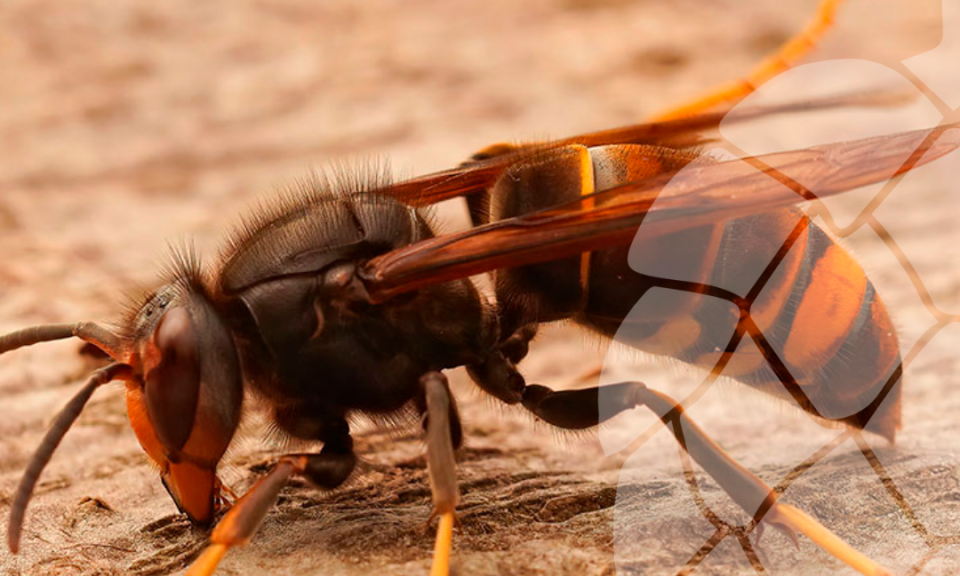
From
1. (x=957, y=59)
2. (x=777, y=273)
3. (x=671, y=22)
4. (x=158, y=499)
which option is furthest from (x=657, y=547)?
(x=671, y=22)

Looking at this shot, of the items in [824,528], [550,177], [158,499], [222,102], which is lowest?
[824,528]

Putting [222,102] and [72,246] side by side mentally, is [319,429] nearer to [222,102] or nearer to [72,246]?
[72,246]

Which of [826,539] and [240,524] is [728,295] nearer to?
[826,539]

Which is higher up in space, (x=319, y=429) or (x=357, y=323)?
(x=357, y=323)

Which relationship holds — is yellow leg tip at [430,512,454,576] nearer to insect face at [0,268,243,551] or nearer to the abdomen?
insect face at [0,268,243,551]

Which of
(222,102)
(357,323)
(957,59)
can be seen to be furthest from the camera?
(222,102)

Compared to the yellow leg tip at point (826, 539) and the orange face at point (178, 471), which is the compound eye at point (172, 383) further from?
the yellow leg tip at point (826, 539)

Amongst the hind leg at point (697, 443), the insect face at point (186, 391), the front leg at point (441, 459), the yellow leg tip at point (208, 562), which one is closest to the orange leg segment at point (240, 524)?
the yellow leg tip at point (208, 562)
